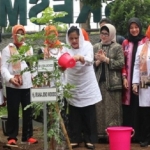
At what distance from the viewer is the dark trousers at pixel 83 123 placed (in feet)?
25.6

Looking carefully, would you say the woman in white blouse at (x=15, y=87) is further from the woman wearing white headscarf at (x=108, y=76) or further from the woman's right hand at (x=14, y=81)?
the woman wearing white headscarf at (x=108, y=76)

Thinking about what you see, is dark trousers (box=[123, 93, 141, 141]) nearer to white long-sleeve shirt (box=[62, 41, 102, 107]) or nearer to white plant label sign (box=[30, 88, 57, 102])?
white long-sleeve shirt (box=[62, 41, 102, 107])

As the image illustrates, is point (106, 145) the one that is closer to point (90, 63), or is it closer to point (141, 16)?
point (90, 63)

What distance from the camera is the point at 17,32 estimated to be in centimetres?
791

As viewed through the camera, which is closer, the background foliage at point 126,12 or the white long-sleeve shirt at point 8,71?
the white long-sleeve shirt at point 8,71

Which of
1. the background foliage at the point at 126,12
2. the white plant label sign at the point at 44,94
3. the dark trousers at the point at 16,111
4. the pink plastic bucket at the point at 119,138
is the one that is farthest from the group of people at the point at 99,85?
the background foliage at the point at 126,12

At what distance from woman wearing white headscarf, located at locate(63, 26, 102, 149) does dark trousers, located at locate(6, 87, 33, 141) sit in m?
0.61

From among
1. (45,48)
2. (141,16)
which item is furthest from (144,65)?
(141,16)

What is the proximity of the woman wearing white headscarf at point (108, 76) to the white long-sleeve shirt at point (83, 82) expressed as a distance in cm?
41

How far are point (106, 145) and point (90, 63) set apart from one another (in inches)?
57.2

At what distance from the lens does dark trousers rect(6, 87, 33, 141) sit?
26.2 feet

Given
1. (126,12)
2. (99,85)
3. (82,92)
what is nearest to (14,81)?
(82,92)

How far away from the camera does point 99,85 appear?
8242mm

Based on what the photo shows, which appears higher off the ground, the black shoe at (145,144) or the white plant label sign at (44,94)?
the white plant label sign at (44,94)
